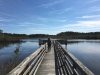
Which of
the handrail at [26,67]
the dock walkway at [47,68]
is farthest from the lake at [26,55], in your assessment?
the handrail at [26,67]

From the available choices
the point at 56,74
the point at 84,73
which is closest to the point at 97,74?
the point at 56,74

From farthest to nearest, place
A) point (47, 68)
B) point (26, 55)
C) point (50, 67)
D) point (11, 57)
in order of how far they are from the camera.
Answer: point (26, 55) → point (11, 57) → point (50, 67) → point (47, 68)

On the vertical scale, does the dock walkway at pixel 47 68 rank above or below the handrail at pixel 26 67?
below

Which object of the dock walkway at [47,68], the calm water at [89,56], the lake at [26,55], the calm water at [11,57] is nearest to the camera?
the dock walkway at [47,68]

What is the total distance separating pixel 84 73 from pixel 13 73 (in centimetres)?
157

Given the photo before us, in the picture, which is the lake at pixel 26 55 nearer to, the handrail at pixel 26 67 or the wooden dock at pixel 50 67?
the wooden dock at pixel 50 67

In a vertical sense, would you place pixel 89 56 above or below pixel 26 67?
below

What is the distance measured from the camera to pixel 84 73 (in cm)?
415

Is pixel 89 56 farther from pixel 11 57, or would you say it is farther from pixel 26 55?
pixel 11 57

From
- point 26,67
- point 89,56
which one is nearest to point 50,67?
point 26,67

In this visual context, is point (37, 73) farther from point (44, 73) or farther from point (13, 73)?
point (13, 73)

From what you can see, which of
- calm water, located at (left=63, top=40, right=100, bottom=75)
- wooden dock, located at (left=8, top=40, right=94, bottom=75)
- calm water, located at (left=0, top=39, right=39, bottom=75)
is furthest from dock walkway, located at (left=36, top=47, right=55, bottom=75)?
calm water, located at (left=63, top=40, right=100, bottom=75)

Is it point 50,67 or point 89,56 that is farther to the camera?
point 89,56

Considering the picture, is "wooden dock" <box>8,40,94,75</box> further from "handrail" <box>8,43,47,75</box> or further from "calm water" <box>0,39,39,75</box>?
"calm water" <box>0,39,39,75</box>
